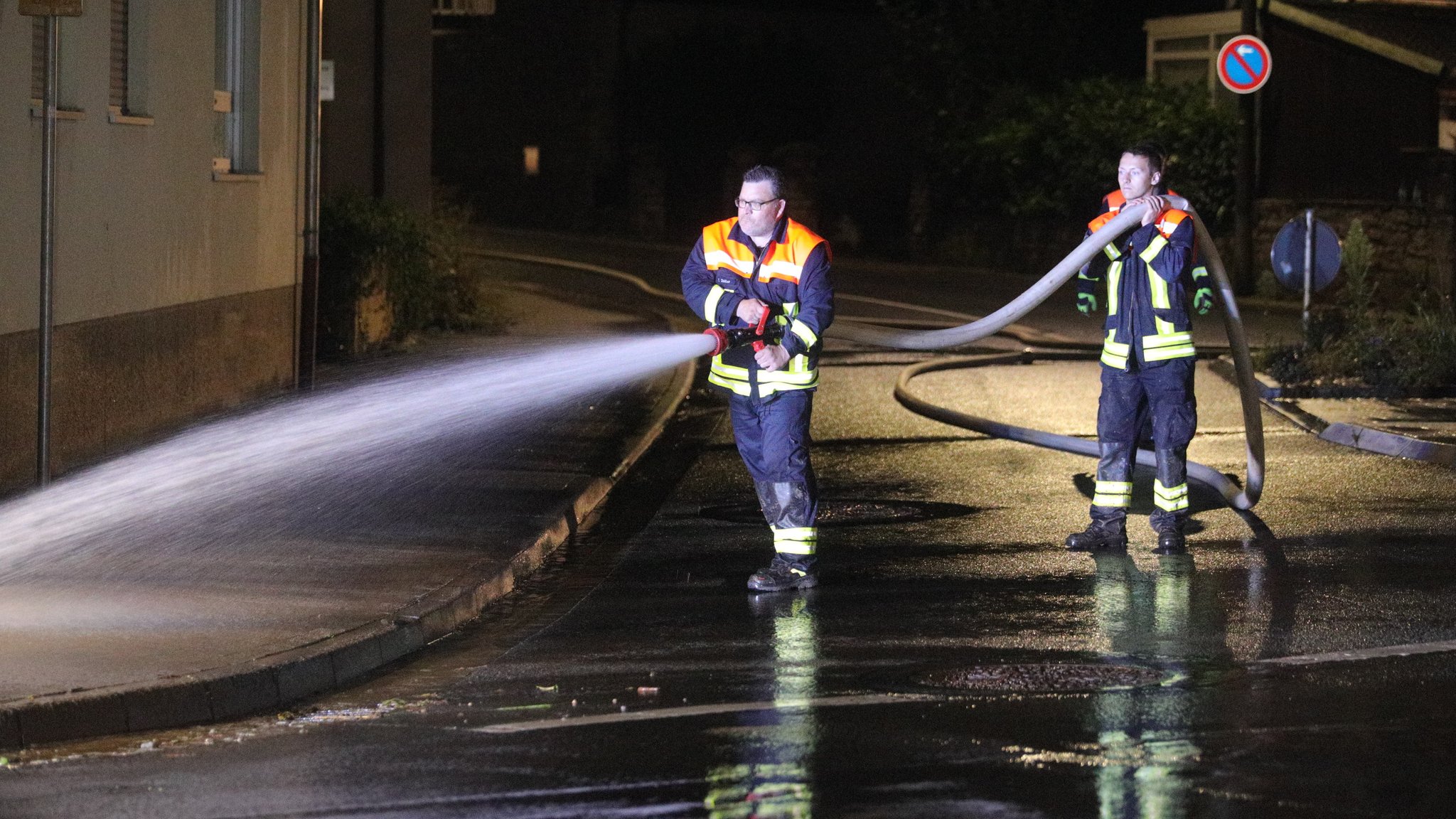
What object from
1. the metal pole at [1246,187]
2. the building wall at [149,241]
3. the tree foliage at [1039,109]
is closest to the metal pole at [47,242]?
the building wall at [149,241]

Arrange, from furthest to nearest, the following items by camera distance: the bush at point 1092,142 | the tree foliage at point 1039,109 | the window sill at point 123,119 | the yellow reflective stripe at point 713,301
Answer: the tree foliage at point 1039,109
the bush at point 1092,142
the window sill at point 123,119
the yellow reflective stripe at point 713,301

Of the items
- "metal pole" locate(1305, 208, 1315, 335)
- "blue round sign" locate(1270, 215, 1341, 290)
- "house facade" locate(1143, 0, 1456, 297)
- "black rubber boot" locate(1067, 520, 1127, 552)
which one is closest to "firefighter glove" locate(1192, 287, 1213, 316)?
"black rubber boot" locate(1067, 520, 1127, 552)

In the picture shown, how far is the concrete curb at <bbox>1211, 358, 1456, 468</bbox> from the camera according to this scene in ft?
41.5

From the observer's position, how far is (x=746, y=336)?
884 centimetres

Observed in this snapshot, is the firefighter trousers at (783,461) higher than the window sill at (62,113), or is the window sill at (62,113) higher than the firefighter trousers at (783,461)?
the window sill at (62,113)

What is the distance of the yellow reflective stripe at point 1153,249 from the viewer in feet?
32.0

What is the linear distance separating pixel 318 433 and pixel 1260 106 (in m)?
18.9

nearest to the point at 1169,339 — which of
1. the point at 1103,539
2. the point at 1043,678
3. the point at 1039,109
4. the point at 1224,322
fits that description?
the point at 1103,539

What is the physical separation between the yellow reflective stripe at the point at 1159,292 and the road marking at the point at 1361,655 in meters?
2.64

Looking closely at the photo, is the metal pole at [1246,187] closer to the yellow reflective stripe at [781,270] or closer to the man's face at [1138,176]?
the man's face at [1138,176]

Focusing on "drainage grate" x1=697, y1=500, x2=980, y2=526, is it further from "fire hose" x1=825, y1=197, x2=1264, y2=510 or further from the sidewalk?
"fire hose" x1=825, y1=197, x2=1264, y2=510

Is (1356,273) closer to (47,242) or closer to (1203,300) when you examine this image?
(1203,300)

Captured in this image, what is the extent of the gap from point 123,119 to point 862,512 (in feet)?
16.9

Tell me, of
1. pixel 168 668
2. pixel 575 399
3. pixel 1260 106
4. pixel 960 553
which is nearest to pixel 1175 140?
pixel 1260 106
